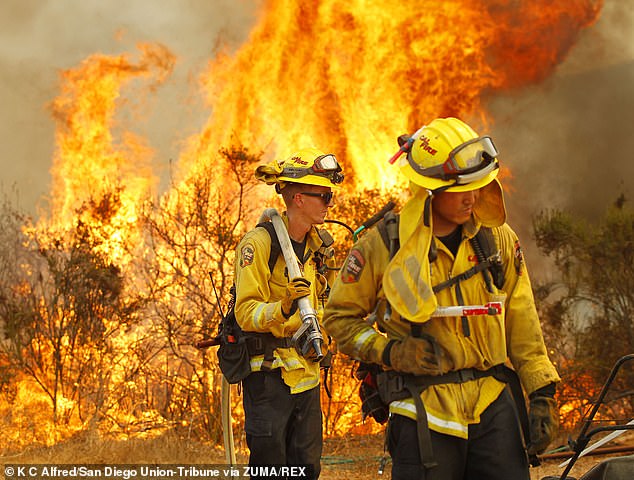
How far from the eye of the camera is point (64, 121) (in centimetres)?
1436

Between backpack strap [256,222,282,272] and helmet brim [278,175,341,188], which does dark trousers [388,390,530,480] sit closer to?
backpack strap [256,222,282,272]

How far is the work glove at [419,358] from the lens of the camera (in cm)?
304

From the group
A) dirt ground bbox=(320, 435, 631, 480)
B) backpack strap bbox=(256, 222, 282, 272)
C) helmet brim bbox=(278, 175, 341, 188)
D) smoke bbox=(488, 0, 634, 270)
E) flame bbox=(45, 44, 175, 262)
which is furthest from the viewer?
smoke bbox=(488, 0, 634, 270)

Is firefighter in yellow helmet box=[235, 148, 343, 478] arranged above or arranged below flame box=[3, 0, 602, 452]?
below

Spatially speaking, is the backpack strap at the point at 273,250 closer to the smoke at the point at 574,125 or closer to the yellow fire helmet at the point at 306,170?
the yellow fire helmet at the point at 306,170

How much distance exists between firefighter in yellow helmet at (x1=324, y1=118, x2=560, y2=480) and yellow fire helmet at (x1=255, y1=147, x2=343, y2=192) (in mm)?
1712

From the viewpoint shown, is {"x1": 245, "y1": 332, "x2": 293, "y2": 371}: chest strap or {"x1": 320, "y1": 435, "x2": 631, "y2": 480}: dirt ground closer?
A: {"x1": 245, "y1": 332, "x2": 293, "y2": 371}: chest strap

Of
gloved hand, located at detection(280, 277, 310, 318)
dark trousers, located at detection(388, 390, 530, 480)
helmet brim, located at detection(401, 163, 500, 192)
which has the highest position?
helmet brim, located at detection(401, 163, 500, 192)

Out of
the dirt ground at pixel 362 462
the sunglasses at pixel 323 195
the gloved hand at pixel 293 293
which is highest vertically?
the sunglasses at pixel 323 195

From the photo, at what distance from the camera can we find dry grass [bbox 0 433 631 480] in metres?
8.30

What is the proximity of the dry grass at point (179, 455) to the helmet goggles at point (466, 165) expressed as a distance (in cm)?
553

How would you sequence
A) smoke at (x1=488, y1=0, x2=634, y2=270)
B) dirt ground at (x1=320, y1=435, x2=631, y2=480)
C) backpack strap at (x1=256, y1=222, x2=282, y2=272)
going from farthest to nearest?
smoke at (x1=488, y1=0, x2=634, y2=270) → dirt ground at (x1=320, y1=435, x2=631, y2=480) → backpack strap at (x1=256, y1=222, x2=282, y2=272)

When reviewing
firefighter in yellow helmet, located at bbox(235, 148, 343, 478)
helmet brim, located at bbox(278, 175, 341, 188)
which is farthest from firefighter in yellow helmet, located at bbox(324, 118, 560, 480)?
helmet brim, located at bbox(278, 175, 341, 188)

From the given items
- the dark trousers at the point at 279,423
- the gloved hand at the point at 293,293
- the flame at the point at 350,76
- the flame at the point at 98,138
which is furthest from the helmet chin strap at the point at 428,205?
the flame at the point at 98,138
